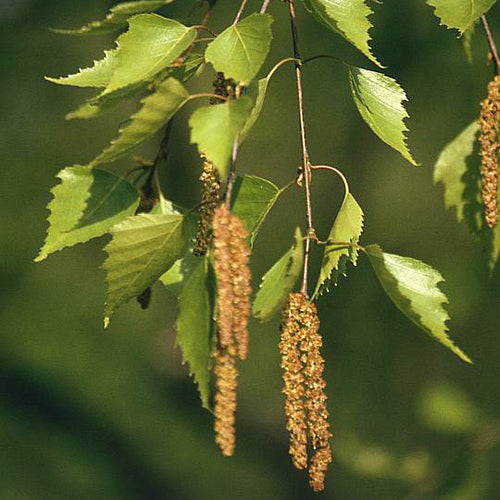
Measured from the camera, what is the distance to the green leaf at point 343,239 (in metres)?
0.82

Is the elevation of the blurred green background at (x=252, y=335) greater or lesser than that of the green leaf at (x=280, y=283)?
lesser

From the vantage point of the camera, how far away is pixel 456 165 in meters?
1.20

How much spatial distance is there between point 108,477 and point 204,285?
2.70 m

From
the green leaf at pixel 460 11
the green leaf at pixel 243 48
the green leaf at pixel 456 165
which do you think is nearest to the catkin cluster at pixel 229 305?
the green leaf at pixel 243 48

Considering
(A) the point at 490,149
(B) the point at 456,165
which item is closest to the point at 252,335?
(B) the point at 456,165

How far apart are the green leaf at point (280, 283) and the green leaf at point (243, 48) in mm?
134

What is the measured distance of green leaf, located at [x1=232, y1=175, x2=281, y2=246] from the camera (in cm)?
85

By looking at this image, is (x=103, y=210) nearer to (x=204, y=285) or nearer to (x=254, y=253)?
(x=204, y=285)

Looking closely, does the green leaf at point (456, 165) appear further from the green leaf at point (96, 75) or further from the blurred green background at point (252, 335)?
the blurred green background at point (252, 335)

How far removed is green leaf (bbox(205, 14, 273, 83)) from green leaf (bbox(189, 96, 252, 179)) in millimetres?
36

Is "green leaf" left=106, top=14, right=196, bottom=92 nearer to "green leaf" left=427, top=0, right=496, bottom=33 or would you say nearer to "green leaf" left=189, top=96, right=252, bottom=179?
"green leaf" left=189, top=96, right=252, bottom=179

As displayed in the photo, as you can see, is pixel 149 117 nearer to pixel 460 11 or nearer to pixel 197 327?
pixel 197 327

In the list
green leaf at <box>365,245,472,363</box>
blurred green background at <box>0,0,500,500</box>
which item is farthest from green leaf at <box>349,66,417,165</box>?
blurred green background at <box>0,0,500,500</box>

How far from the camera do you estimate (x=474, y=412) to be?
2707mm
